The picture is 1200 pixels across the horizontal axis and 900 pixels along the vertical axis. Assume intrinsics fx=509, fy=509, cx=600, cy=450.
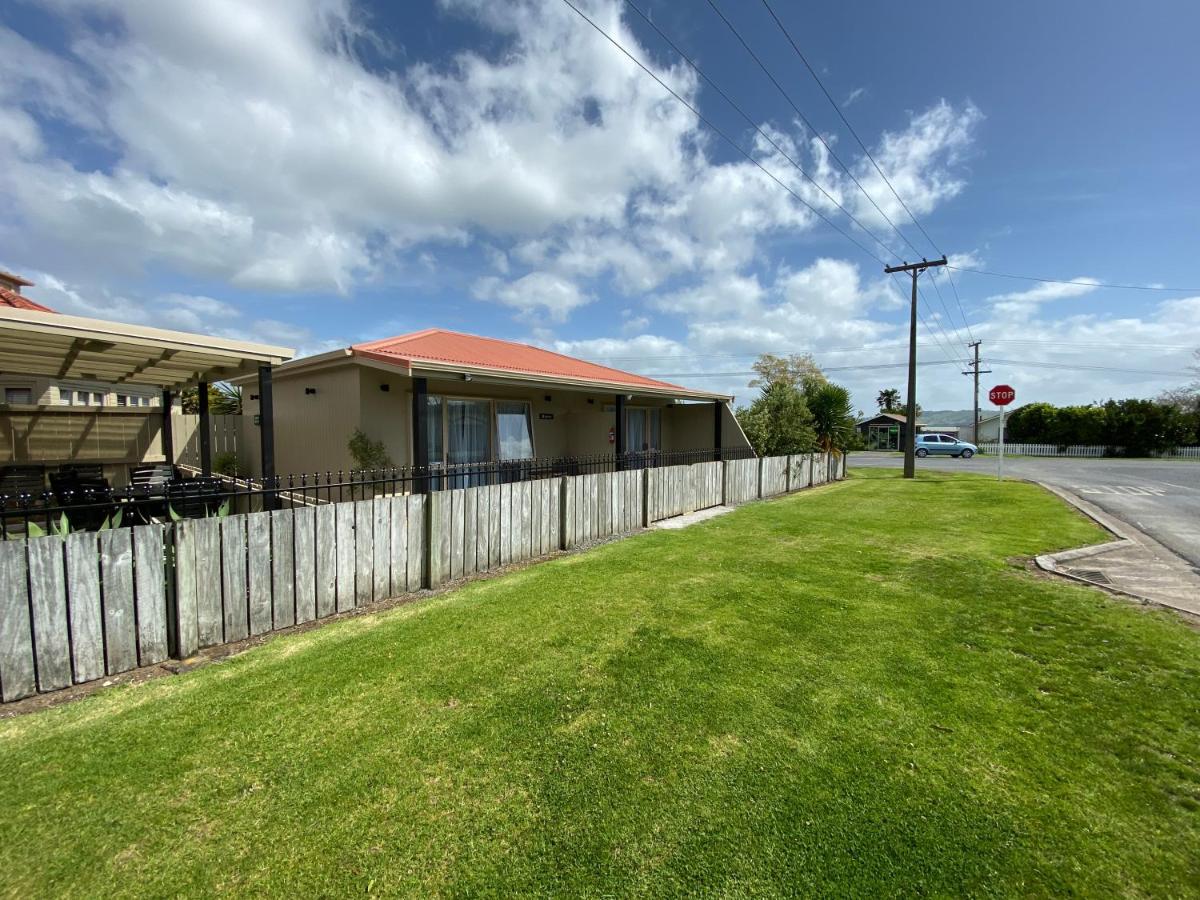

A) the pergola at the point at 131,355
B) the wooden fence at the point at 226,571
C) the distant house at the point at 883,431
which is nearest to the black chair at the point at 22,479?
the pergola at the point at 131,355

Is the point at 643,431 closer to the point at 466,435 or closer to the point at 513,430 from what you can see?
the point at 513,430

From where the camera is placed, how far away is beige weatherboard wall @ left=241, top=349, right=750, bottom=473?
30.2ft

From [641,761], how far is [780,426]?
16093 mm

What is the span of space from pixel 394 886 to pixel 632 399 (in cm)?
1332

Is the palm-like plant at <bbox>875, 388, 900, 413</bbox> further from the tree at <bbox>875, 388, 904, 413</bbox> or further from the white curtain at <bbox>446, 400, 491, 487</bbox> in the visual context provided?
the white curtain at <bbox>446, 400, 491, 487</bbox>

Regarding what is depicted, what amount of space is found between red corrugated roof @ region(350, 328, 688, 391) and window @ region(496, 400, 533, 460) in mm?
1023

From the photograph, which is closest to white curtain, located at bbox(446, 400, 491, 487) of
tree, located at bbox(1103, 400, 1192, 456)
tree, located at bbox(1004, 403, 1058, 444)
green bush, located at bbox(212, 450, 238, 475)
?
green bush, located at bbox(212, 450, 238, 475)

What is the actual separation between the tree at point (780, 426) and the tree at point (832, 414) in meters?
1.67

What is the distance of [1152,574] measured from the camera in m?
6.16

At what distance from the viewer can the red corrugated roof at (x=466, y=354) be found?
865cm

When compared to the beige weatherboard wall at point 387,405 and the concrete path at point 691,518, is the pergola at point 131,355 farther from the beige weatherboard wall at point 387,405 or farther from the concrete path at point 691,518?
the concrete path at point 691,518

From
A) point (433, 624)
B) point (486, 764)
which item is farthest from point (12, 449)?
point (486, 764)

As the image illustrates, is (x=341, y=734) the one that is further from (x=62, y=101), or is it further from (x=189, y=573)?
(x=62, y=101)

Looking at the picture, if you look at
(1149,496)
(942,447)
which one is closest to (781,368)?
(942,447)
